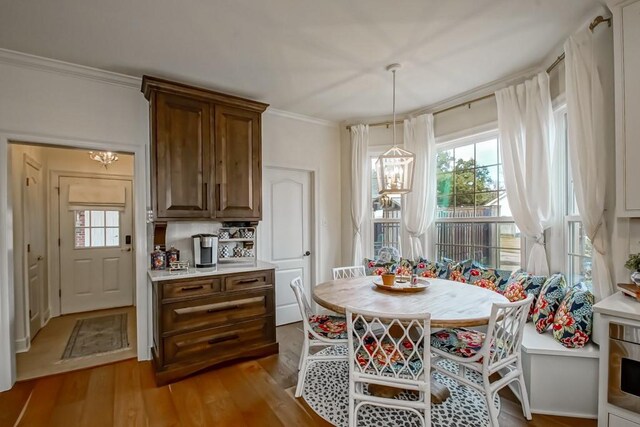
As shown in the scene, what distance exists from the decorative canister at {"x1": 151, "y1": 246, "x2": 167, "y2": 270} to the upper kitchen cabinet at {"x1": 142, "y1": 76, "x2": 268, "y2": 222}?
0.40m

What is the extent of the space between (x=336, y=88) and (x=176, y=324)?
2.74 meters

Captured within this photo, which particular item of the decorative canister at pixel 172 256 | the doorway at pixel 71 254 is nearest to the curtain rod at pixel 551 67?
the decorative canister at pixel 172 256

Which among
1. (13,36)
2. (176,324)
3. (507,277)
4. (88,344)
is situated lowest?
(88,344)

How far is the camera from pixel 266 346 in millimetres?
3039

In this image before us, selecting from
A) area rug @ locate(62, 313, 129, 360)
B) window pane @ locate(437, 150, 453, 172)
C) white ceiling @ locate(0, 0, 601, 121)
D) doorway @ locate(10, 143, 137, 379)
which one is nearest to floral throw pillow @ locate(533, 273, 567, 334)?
window pane @ locate(437, 150, 453, 172)

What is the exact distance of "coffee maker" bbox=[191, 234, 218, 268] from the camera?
9.98 ft

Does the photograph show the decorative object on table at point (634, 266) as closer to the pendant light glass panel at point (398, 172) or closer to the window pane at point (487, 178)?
Result: the pendant light glass panel at point (398, 172)

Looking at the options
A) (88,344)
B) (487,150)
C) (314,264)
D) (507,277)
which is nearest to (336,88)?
(487,150)

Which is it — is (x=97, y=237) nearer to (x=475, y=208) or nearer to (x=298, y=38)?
(x=298, y=38)

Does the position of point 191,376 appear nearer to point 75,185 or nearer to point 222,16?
point 222,16

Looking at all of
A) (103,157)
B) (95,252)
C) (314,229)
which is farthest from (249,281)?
(95,252)

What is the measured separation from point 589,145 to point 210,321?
3232 mm

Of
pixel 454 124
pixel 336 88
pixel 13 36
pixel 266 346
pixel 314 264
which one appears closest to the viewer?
pixel 13 36

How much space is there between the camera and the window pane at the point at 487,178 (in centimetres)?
336
